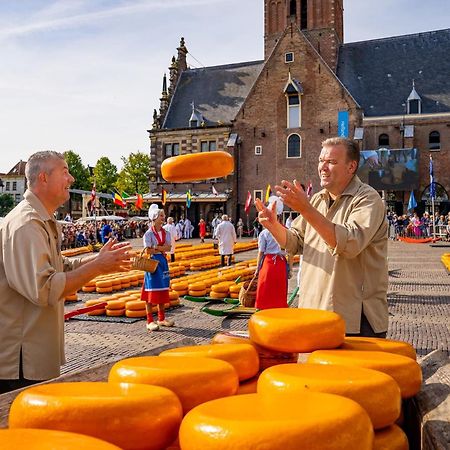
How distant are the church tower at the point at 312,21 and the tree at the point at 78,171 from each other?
123 feet

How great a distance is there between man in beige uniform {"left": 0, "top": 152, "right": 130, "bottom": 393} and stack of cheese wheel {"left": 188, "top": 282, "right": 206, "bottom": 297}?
9.08 meters

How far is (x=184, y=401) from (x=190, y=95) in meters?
46.7

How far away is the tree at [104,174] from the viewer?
70.6 meters

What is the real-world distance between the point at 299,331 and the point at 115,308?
8454 mm

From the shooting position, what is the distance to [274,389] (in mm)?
1508

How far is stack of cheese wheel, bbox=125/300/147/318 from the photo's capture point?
32.2 feet

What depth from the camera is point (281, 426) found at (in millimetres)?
1176

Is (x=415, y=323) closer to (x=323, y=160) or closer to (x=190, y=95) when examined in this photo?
(x=323, y=160)

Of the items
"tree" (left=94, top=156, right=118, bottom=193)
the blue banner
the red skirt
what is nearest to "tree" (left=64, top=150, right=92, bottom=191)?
"tree" (left=94, top=156, right=118, bottom=193)

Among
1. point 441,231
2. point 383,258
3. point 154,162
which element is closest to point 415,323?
point 383,258

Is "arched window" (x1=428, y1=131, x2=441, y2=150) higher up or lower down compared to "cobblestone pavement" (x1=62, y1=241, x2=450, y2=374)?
higher up

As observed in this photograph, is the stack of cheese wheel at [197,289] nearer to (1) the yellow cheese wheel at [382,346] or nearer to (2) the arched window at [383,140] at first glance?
(1) the yellow cheese wheel at [382,346]

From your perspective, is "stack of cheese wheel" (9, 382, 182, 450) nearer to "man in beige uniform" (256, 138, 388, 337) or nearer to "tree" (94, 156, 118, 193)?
"man in beige uniform" (256, 138, 388, 337)

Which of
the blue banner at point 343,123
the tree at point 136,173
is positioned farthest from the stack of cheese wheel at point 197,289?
the tree at point 136,173
